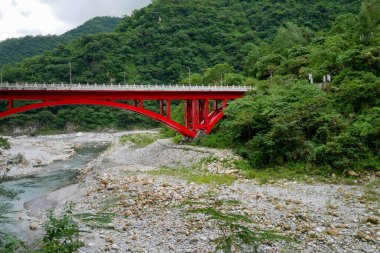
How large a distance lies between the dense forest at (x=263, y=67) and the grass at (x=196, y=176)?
294 cm

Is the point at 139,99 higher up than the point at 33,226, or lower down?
Result: higher up

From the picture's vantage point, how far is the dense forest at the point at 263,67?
2116 centimetres

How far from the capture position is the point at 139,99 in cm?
3077

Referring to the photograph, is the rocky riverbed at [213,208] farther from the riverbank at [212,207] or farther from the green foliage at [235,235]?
the green foliage at [235,235]

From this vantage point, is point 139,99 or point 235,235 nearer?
point 235,235

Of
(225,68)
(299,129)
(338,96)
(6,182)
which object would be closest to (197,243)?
(299,129)

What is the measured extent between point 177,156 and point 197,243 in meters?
18.7

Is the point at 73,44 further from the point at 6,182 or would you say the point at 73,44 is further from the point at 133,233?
the point at 133,233

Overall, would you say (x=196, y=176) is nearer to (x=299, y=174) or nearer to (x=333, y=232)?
(x=299, y=174)

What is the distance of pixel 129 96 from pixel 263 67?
19.0 metres

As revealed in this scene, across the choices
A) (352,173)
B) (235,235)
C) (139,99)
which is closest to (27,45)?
(139,99)

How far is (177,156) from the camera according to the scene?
2959 centimetres

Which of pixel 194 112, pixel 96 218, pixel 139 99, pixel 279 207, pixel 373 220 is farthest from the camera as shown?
pixel 194 112

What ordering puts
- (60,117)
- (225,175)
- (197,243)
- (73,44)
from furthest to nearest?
(73,44), (60,117), (225,175), (197,243)
